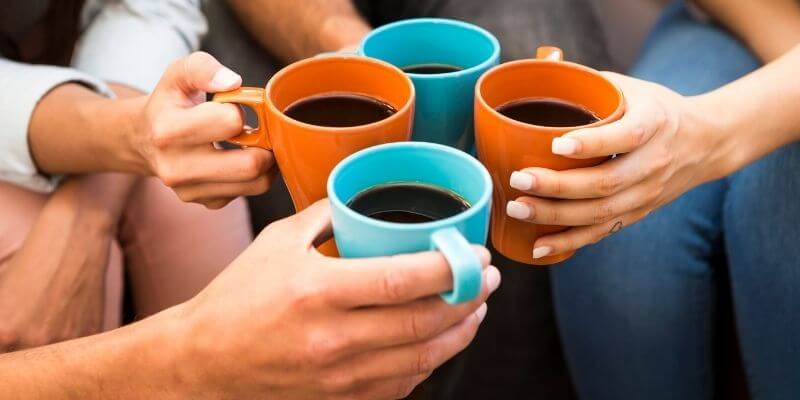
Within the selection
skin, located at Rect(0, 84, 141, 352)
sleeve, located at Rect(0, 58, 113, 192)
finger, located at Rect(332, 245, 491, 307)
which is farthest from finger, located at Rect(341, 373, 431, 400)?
sleeve, located at Rect(0, 58, 113, 192)

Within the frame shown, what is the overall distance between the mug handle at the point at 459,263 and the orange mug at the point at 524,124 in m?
0.16

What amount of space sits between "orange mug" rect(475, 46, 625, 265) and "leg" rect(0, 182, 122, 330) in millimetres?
559

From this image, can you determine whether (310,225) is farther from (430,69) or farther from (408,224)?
(430,69)

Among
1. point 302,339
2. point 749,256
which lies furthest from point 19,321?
point 749,256

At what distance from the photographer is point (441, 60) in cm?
87

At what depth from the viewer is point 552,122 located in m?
0.76

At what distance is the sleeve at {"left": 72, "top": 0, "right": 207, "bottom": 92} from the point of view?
3.68 ft

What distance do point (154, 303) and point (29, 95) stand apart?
331 millimetres

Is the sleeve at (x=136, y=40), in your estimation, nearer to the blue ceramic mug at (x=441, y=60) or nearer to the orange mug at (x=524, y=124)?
the blue ceramic mug at (x=441, y=60)

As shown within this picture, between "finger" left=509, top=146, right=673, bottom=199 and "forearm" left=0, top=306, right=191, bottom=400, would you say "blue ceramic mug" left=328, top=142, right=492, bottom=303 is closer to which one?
"finger" left=509, top=146, right=673, bottom=199

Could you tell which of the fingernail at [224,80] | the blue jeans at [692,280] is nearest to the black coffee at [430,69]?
the fingernail at [224,80]

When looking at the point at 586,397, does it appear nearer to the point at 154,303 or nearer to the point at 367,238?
the point at 154,303

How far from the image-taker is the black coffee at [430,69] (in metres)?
0.86

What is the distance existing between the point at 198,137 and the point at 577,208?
14.7 inches
